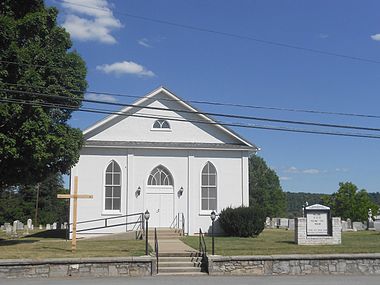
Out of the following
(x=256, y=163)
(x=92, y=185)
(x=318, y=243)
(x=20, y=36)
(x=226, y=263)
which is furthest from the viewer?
(x=256, y=163)

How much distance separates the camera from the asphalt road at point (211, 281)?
50.0ft

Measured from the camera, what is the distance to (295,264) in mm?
17516

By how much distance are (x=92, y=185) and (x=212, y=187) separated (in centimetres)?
675

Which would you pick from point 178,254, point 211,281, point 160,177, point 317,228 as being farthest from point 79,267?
point 160,177

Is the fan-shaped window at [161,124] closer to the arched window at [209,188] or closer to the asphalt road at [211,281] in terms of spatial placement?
the arched window at [209,188]

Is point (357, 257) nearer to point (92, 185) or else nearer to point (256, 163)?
point (92, 185)

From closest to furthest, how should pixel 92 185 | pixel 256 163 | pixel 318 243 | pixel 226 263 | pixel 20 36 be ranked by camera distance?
pixel 226 263 → pixel 20 36 → pixel 318 243 → pixel 92 185 → pixel 256 163

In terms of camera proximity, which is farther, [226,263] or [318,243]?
[318,243]

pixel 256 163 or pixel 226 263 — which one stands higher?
pixel 256 163

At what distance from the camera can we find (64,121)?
2292 centimetres

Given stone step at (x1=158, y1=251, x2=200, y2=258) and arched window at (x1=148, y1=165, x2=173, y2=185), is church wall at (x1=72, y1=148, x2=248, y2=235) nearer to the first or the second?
arched window at (x1=148, y1=165, x2=173, y2=185)

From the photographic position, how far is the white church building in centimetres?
2895

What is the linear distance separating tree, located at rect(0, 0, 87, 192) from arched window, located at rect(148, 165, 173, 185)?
724cm

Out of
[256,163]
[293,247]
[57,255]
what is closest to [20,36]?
[57,255]
